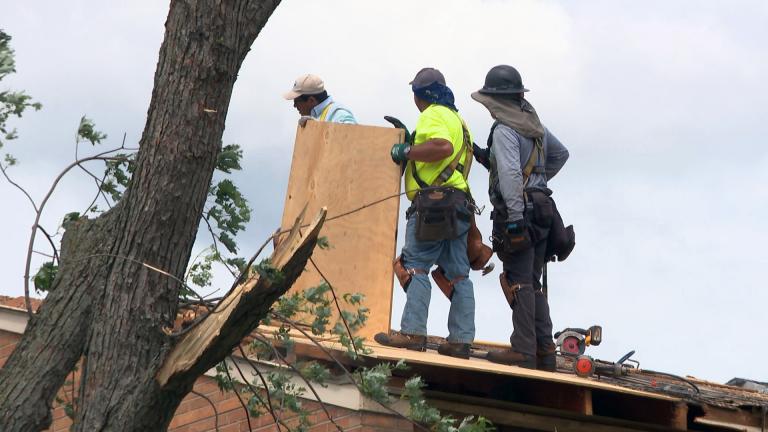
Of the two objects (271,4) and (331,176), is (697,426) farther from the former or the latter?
(271,4)

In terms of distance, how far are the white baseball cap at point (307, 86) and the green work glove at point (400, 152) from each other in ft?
2.91

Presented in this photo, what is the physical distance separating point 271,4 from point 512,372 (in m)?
2.60

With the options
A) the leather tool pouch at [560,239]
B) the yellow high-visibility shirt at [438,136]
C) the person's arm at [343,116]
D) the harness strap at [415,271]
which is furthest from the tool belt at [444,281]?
the person's arm at [343,116]

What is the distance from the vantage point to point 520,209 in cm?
804

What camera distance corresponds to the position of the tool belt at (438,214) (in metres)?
7.86

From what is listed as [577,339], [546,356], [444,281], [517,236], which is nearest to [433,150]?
[517,236]

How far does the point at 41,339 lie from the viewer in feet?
16.8

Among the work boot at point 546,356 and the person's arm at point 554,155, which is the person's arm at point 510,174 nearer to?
the person's arm at point 554,155

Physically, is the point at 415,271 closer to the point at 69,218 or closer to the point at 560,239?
the point at 560,239

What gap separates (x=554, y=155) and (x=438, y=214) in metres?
1.21

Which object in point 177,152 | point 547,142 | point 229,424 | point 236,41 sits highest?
point 547,142

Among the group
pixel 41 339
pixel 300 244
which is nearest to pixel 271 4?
pixel 300 244

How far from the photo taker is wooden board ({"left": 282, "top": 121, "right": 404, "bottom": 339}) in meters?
8.44

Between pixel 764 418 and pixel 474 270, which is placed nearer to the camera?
pixel 764 418
